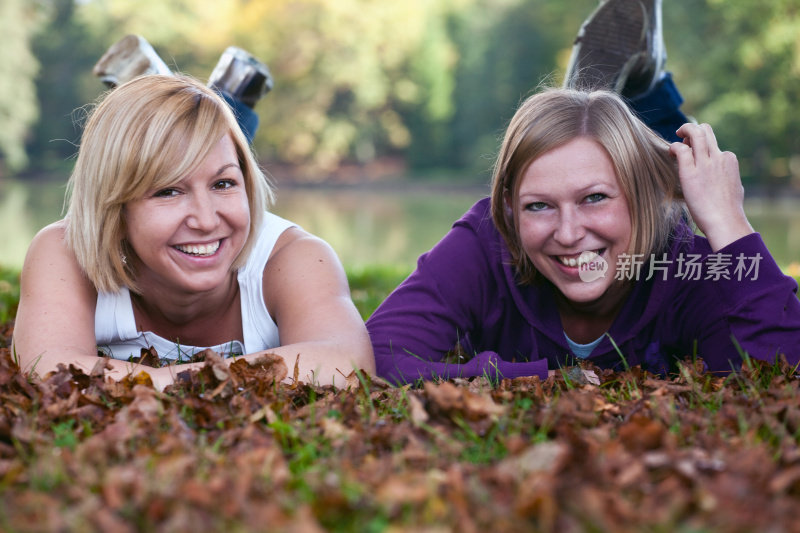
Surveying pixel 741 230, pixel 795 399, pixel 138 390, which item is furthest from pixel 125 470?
pixel 741 230

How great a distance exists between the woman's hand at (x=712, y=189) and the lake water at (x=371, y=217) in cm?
696

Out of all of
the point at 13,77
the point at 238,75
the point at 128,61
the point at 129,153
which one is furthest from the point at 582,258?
the point at 13,77

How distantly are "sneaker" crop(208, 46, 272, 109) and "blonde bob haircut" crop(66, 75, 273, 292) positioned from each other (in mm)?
2047

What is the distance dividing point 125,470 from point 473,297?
2.05 meters

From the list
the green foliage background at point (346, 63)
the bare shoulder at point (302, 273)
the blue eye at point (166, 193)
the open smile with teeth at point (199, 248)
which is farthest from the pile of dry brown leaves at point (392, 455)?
the green foliage background at point (346, 63)

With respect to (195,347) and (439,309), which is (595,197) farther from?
→ (195,347)

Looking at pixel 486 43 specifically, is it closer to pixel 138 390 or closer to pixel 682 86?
pixel 682 86

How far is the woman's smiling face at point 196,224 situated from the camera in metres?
3.28

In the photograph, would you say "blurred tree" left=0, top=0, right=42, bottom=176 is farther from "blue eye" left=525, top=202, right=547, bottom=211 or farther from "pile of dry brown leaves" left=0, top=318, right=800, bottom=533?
"pile of dry brown leaves" left=0, top=318, right=800, bottom=533

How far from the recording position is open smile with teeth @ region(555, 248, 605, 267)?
3369 mm

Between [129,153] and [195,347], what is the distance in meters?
1.01

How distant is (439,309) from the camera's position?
361 cm

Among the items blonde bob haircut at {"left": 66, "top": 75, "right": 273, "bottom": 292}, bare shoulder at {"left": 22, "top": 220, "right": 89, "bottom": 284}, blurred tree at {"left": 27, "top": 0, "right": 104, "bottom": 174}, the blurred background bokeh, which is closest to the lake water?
the blurred background bokeh

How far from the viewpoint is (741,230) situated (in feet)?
11.0
